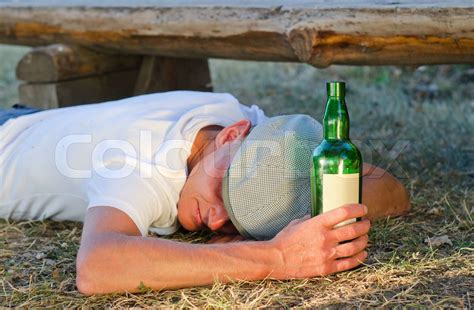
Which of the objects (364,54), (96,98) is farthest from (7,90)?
(364,54)

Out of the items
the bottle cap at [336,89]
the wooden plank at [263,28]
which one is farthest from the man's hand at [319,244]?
the wooden plank at [263,28]

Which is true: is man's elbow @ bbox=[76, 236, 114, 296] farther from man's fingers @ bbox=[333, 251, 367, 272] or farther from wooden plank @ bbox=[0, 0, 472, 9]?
wooden plank @ bbox=[0, 0, 472, 9]

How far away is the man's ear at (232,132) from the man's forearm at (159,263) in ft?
1.92

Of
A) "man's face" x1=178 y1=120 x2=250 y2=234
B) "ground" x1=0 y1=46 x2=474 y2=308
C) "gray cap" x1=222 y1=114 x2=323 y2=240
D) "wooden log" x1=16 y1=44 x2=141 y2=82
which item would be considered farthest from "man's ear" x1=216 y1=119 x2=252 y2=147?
"wooden log" x1=16 y1=44 x2=141 y2=82

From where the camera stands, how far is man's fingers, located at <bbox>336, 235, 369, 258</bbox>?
8.20 ft

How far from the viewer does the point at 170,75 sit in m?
5.00

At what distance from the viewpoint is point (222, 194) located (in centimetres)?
272

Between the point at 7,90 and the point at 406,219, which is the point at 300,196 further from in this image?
the point at 7,90

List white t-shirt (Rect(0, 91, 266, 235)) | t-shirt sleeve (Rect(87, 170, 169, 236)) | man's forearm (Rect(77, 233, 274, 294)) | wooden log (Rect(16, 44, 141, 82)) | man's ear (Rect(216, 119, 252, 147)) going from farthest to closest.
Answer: wooden log (Rect(16, 44, 141, 82))
man's ear (Rect(216, 119, 252, 147))
white t-shirt (Rect(0, 91, 266, 235))
t-shirt sleeve (Rect(87, 170, 169, 236))
man's forearm (Rect(77, 233, 274, 294))

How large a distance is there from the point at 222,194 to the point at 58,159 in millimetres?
808

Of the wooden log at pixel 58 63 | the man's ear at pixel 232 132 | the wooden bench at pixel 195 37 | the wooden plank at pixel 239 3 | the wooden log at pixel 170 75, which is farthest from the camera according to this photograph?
the wooden log at pixel 170 75

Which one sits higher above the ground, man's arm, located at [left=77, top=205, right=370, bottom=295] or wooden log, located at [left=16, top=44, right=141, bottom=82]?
wooden log, located at [left=16, top=44, right=141, bottom=82]

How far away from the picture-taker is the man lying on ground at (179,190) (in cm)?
242

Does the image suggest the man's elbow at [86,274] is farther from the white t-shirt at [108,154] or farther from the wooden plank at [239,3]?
the wooden plank at [239,3]
